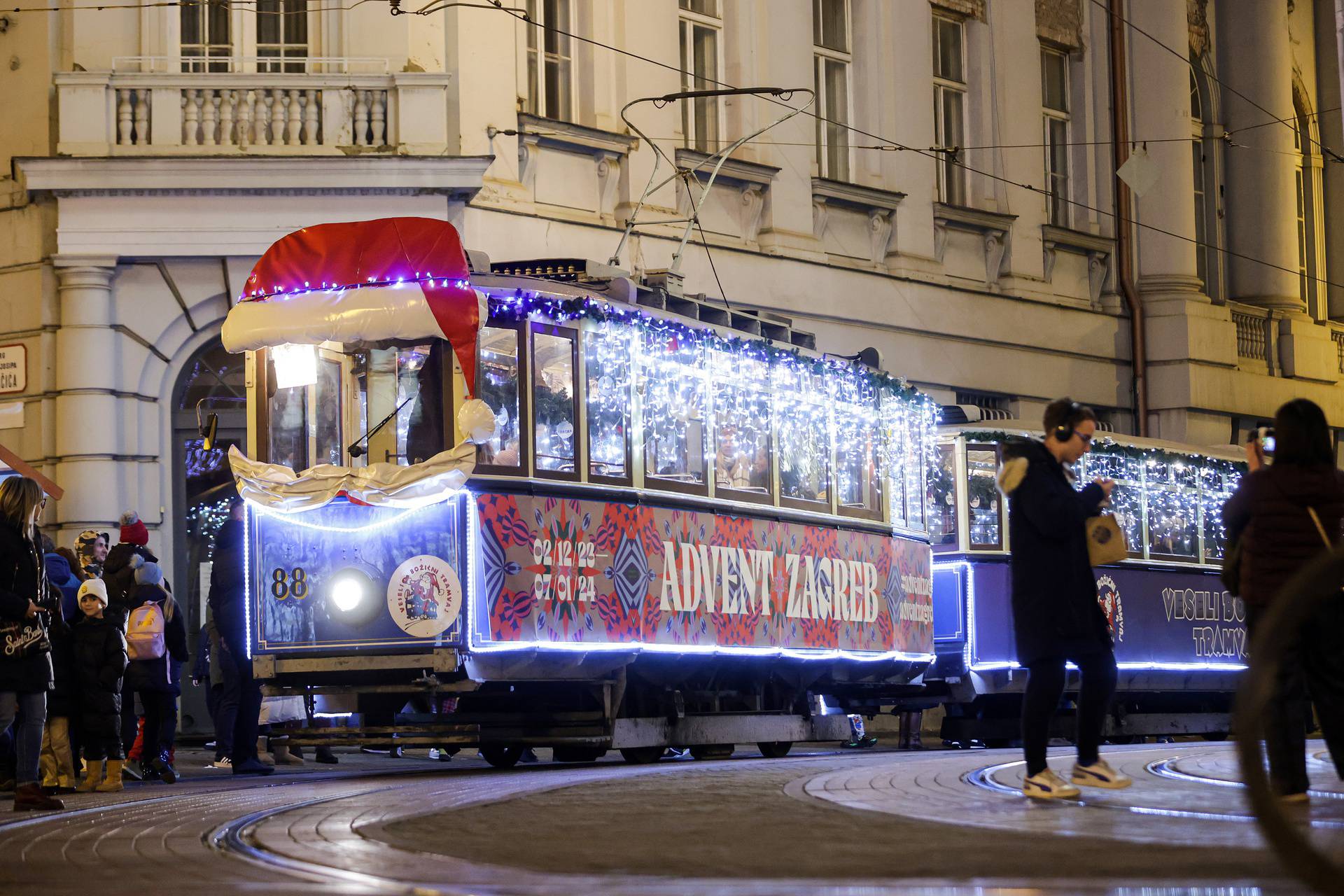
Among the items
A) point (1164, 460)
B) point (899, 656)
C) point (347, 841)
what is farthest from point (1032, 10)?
point (347, 841)

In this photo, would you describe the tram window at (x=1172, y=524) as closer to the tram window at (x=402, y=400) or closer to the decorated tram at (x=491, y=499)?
the decorated tram at (x=491, y=499)

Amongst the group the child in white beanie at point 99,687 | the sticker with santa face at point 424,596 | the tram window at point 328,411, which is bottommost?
the child in white beanie at point 99,687

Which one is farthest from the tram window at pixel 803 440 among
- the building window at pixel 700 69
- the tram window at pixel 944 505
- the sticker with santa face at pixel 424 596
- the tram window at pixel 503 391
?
the building window at pixel 700 69

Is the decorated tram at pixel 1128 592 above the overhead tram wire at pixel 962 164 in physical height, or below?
below

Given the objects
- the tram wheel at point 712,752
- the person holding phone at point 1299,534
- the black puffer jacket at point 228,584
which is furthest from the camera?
the tram wheel at point 712,752

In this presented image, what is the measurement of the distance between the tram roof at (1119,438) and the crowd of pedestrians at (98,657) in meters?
7.26

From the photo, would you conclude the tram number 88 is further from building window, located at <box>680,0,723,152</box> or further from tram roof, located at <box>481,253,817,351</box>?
building window, located at <box>680,0,723,152</box>

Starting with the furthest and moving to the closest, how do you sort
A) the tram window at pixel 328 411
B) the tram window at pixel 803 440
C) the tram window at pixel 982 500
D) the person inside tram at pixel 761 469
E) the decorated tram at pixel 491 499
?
the tram window at pixel 982 500
the tram window at pixel 803 440
the person inside tram at pixel 761 469
the tram window at pixel 328 411
the decorated tram at pixel 491 499

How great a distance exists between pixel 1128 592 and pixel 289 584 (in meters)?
10.4

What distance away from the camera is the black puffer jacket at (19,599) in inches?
423

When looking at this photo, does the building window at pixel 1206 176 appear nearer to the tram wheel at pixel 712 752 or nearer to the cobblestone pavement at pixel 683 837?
the tram wheel at pixel 712 752

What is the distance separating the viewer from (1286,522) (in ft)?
29.5

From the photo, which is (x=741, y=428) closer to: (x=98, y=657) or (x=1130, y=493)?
(x=98, y=657)

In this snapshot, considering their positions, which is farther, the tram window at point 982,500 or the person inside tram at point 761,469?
the tram window at point 982,500
